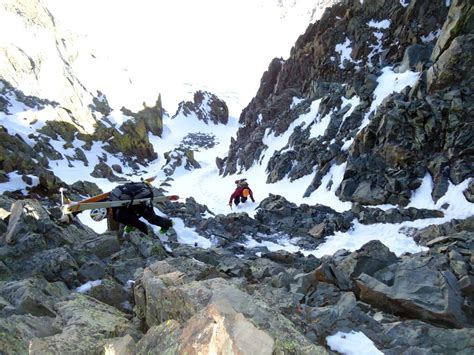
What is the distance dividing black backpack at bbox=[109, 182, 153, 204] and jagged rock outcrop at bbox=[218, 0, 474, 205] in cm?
1385

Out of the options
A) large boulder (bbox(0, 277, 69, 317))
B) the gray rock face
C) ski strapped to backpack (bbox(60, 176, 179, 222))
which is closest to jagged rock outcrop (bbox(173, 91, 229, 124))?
ski strapped to backpack (bbox(60, 176, 179, 222))

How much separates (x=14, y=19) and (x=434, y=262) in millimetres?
99400

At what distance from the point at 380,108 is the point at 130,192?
19.0m

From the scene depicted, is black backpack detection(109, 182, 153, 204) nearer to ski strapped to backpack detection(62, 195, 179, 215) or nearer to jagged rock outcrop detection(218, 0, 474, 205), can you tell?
ski strapped to backpack detection(62, 195, 179, 215)

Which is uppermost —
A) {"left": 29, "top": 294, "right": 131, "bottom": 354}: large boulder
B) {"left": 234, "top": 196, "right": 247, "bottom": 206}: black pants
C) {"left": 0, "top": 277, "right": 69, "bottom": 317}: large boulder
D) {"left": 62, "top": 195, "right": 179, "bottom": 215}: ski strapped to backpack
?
{"left": 234, "top": 196, "right": 247, "bottom": 206}: black pants

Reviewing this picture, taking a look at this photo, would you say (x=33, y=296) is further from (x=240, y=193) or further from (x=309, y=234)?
(x=240, y=193)

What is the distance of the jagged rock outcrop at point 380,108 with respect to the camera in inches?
743

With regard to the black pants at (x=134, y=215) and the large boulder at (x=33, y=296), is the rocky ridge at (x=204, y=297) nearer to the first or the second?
the large boulder at (x=33, y=296)

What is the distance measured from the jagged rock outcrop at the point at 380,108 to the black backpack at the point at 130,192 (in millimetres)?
13852

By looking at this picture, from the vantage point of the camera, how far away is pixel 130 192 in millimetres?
9953

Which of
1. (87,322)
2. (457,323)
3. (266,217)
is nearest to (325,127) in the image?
(266,217)

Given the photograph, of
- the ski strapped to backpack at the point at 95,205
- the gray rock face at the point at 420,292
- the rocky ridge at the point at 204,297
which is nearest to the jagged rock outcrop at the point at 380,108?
the rocky ridge at the point at 204,297

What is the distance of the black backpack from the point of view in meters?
9.88

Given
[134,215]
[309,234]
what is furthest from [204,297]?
[309,234]
